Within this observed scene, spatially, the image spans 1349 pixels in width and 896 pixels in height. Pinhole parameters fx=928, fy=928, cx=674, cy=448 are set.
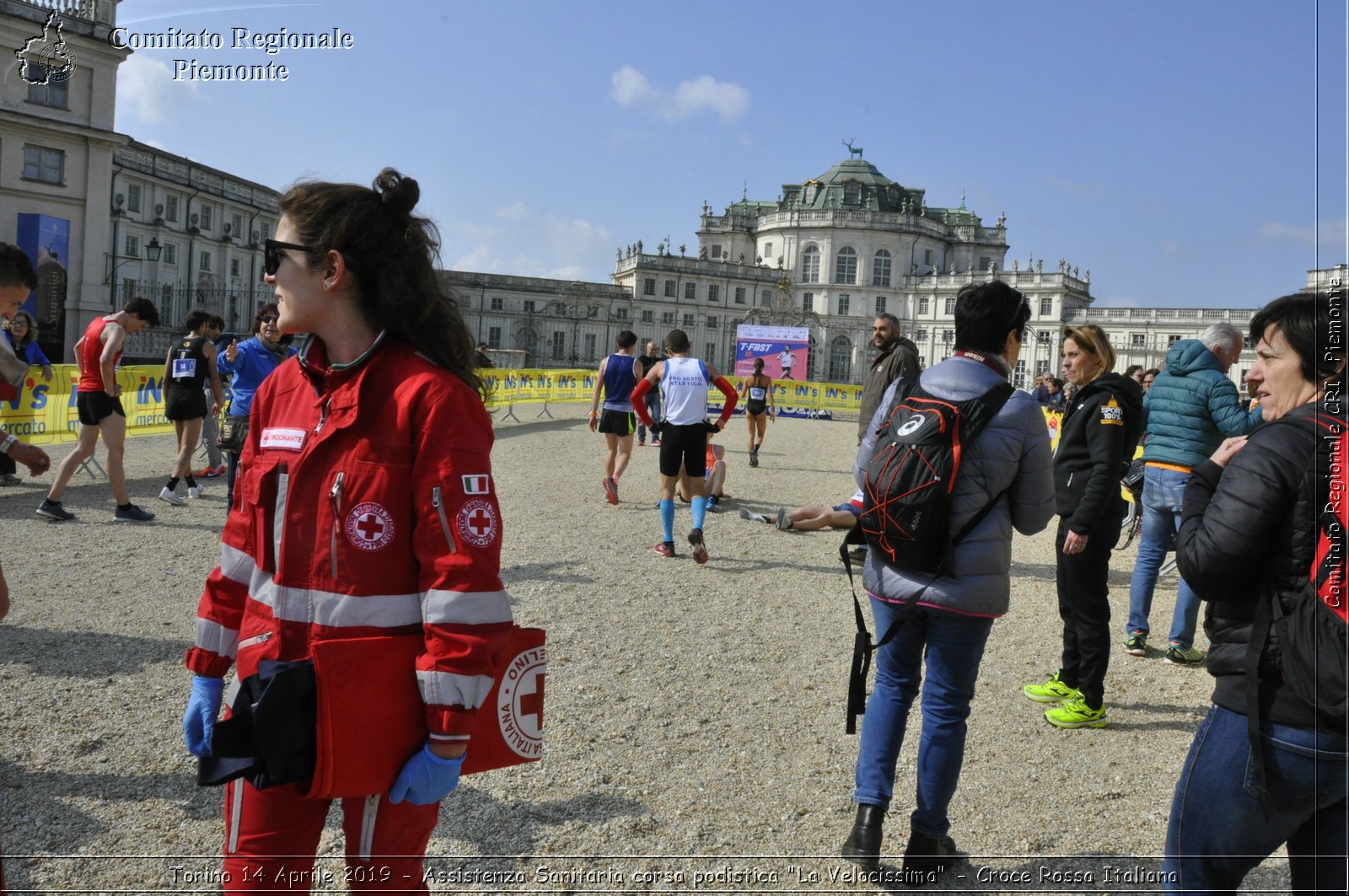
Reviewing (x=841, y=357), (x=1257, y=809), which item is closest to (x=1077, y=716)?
(x=1257, y=809)

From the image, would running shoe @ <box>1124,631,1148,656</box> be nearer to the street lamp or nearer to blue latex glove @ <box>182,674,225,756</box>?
blue latex glove @ <box>182,674,225,756</box>

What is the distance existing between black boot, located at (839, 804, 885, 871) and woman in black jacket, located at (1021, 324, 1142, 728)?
79.2 inches

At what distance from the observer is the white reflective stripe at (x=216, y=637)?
214 centimetres

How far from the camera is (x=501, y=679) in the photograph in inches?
79.9

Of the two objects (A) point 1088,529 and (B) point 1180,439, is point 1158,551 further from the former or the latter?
(A) point 1088,529

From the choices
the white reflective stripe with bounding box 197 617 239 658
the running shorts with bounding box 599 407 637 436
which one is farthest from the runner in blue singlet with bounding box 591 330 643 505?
the white reflective stripe with bounding box 197 617 239 658

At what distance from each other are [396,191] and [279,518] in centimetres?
76

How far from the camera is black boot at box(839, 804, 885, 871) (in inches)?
129

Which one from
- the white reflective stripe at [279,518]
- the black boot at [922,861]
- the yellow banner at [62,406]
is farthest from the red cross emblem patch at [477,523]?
the yellow banner at [62,406]

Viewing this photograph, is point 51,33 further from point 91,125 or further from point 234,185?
point 234,185

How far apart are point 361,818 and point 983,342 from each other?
2.48m

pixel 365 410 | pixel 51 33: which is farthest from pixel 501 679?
pixel 51 33

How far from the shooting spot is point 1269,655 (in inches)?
85.0

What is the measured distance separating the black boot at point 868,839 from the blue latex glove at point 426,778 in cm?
192
